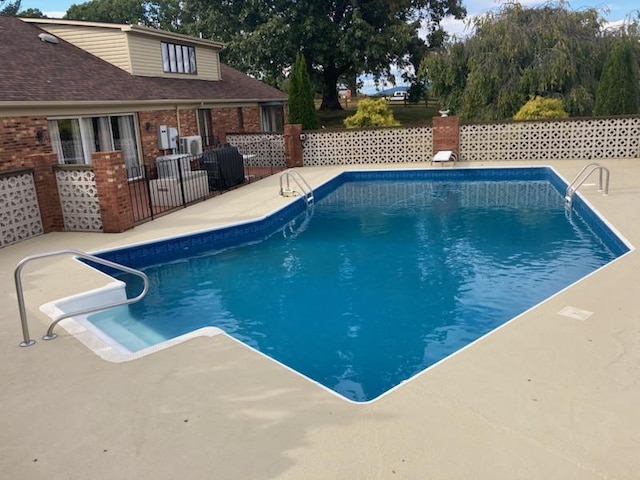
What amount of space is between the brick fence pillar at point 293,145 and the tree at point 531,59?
7522 mm

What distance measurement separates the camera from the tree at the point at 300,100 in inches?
808

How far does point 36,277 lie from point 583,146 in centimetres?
1714

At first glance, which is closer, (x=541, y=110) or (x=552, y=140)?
(x=552, y=140)

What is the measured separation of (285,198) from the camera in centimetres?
1366

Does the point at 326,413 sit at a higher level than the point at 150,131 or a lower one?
lower

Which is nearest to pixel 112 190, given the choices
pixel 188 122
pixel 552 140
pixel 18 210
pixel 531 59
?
pixel 18 210

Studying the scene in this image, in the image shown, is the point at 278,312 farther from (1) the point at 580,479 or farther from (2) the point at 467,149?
(2) the point at 467,149

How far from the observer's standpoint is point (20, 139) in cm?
1140

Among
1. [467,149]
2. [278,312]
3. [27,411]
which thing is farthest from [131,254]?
[467,149]

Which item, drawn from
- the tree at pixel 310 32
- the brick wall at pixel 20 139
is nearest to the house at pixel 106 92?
the brick wall at pixel 20 139

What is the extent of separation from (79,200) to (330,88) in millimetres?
26589

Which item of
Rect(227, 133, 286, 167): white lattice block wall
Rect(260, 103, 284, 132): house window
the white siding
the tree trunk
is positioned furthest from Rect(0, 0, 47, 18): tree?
Rect(227, 133, 286, 167): white lattice block wall

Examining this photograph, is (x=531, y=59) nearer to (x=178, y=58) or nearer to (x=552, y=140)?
Answer: (x=552, y=140)

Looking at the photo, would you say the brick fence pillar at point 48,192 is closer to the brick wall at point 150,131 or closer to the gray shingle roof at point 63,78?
the gray shingle roof at point 63,78
